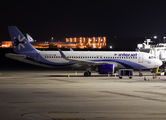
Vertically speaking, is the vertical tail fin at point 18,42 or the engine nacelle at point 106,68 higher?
the vertical tail fin at point 18,42

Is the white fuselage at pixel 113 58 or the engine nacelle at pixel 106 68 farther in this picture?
the white fuselage at pixel 113 58

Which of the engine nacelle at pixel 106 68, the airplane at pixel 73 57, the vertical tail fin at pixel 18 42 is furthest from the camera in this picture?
the vertical tail fin at pixel 18 42

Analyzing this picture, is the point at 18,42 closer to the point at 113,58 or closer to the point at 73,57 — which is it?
the point at 73,57

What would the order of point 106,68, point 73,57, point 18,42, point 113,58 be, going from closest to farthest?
point 106,68 < point 113,58 < point 73,57 < point 18,42

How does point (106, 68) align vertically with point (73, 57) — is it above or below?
below

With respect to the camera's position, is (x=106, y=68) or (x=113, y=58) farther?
(x=113, y=58)

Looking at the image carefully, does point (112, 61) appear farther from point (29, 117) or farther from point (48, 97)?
point (29, 117)

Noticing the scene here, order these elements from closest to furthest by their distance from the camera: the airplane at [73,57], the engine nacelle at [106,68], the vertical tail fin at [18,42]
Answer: the engine nacelle at [106,68]
the airplane at [73,57]
the vertical tail fin at [18,42]

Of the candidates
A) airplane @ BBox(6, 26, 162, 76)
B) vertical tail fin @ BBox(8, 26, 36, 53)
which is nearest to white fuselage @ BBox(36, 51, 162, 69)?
airplane @ BBox(6, 26, 162, 76)

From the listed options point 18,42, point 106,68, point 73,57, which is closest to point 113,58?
point 106,68

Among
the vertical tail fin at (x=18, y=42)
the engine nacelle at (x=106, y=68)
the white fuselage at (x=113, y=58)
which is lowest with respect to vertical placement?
the engine nacelle at (x=106, y=68)

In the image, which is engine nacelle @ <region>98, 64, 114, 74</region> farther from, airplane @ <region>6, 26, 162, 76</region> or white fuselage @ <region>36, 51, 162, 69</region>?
white fuselage @ <region>36, 51, 162, 69</region>

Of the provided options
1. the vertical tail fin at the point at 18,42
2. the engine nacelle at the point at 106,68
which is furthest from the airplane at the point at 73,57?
the engine nacelle at the point at 106,68

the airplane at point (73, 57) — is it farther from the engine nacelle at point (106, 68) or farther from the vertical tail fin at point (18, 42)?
the engine nacelle at point (106, 68)
